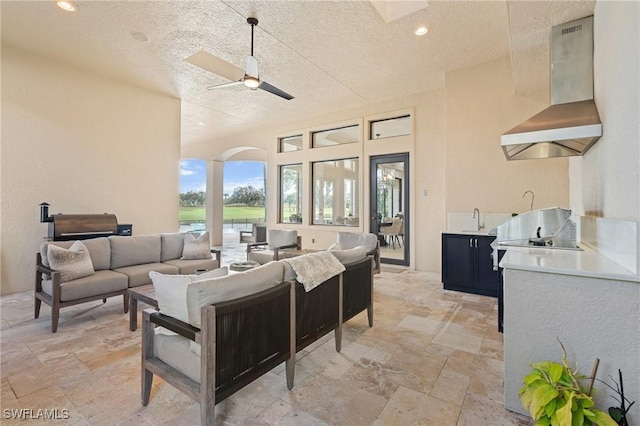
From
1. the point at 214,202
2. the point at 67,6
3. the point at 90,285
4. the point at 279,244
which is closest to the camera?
the point at 90,285

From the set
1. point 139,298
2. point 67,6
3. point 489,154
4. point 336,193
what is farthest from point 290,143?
point 139,298

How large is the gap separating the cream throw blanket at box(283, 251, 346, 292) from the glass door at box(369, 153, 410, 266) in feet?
13.1

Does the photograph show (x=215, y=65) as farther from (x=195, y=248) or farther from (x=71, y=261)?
(x=71, y=261)

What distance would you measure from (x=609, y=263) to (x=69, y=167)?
6.80m

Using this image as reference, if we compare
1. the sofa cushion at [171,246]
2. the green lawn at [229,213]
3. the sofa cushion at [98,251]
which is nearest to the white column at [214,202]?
the green lawn at [229,213]

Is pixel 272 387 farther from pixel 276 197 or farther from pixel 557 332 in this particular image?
pixel 276 197

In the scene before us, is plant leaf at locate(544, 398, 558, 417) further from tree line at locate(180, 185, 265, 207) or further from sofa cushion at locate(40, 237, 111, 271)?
tree line at locate(180, 185, 265, 207)

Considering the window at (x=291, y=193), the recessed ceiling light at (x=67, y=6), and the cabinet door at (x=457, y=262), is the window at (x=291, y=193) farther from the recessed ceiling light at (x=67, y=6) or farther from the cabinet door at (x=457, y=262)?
the recessed ceiling light at (x=67, y=6)

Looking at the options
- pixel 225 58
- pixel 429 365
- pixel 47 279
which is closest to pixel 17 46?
pixel 225 58

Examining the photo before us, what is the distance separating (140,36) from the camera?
3.94m

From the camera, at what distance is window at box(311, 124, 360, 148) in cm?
692

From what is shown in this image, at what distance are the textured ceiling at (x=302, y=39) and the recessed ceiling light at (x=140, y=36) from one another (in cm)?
5

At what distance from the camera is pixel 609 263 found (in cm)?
176

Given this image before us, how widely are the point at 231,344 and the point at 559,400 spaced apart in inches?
64.5
